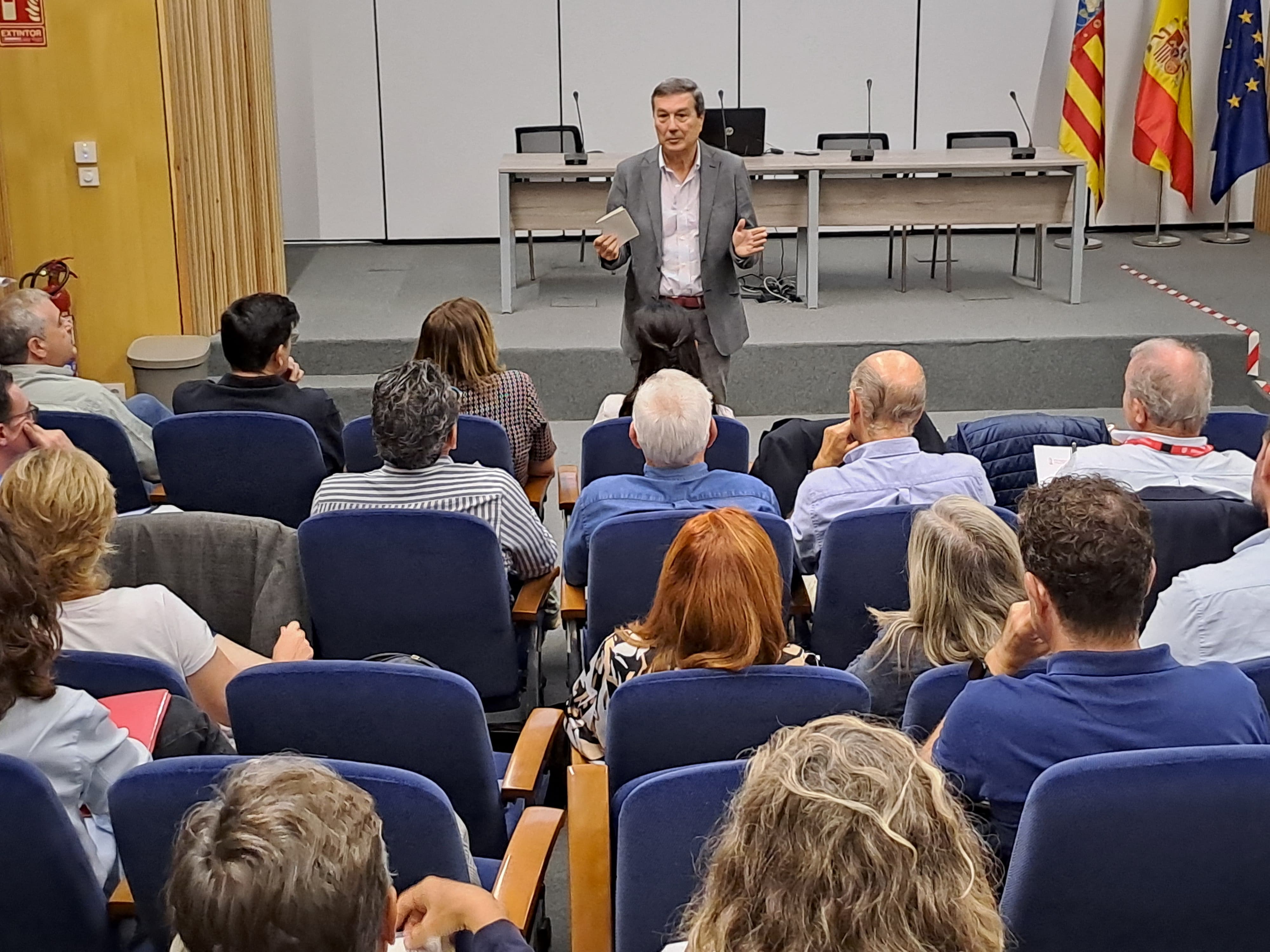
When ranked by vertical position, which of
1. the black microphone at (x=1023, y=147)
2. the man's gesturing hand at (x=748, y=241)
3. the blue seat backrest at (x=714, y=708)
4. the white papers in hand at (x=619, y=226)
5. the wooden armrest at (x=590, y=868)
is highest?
the black microphone at (x=1023, y=147)

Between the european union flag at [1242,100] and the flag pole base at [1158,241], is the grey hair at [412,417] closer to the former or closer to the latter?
the flag pole base at [1158,241]

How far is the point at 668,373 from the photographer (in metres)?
3.44

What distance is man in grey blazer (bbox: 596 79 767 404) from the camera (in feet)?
17.1

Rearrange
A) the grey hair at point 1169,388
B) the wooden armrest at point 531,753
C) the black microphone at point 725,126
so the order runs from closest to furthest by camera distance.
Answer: the wooden armrest at point 531,753, the grey hair at point 1169,388, the black microphone at point 725,126

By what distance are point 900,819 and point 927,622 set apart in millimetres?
1254

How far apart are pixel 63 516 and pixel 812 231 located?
5499 millimetres

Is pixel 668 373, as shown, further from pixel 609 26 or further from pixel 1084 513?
pixel 609 26

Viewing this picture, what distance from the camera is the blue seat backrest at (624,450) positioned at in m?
4.01

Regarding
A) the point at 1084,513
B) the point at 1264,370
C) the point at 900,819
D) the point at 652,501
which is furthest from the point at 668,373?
the point at 1264,370

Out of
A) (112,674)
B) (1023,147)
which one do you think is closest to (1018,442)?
(112,674)

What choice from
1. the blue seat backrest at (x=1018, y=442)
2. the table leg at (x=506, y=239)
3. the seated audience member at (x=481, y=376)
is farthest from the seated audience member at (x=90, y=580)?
the table leg at (x=506, y=239)

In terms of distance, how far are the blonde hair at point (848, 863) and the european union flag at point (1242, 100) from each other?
894 cm

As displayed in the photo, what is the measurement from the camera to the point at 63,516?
98.1 inches

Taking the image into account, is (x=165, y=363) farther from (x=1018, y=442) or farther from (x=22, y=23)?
(x=1018, y=442)
